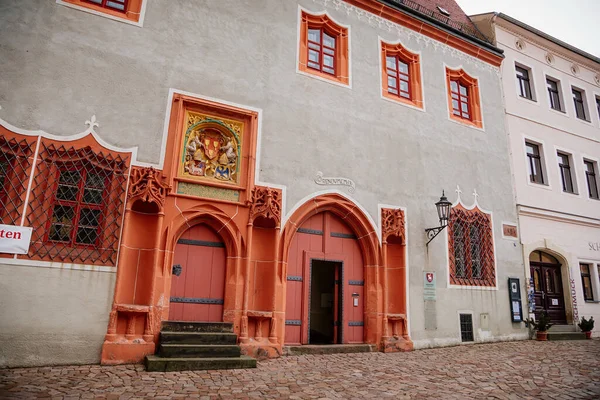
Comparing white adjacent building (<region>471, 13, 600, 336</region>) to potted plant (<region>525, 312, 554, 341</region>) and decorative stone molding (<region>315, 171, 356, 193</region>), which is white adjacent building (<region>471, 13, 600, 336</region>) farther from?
decorative stone molding (<region>315, 171, 356, 193</region>)

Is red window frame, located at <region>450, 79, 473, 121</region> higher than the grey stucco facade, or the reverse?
red window frame, located at <region>450, 79, 473, 121</region>

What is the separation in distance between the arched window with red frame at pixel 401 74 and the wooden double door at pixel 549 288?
623cm

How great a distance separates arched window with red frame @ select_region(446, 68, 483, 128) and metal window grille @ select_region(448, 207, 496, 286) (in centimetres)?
293

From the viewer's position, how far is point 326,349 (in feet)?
28.2

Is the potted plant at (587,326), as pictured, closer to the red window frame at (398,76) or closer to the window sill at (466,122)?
the window sill at (466,122)

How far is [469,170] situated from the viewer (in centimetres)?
1195

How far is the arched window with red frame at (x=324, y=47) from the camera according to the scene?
10.3m

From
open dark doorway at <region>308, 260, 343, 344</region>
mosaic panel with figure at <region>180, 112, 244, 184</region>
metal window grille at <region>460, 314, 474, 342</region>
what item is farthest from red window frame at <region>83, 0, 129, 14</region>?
metal window grille at <region>460, 314, 474, 342</region>

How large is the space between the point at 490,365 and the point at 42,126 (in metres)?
8.82

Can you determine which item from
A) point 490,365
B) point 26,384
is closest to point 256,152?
point 26,384

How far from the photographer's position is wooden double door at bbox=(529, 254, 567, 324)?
41.9 feet

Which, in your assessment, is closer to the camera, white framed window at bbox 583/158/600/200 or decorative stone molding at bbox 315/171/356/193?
decorative stone molding at bbox 315/171/356/193

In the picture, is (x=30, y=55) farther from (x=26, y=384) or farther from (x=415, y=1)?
(x=415, y=1)

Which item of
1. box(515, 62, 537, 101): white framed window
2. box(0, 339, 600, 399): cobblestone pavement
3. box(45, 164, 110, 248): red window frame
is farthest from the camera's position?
box(515, 62, 537, 101): white framed window
